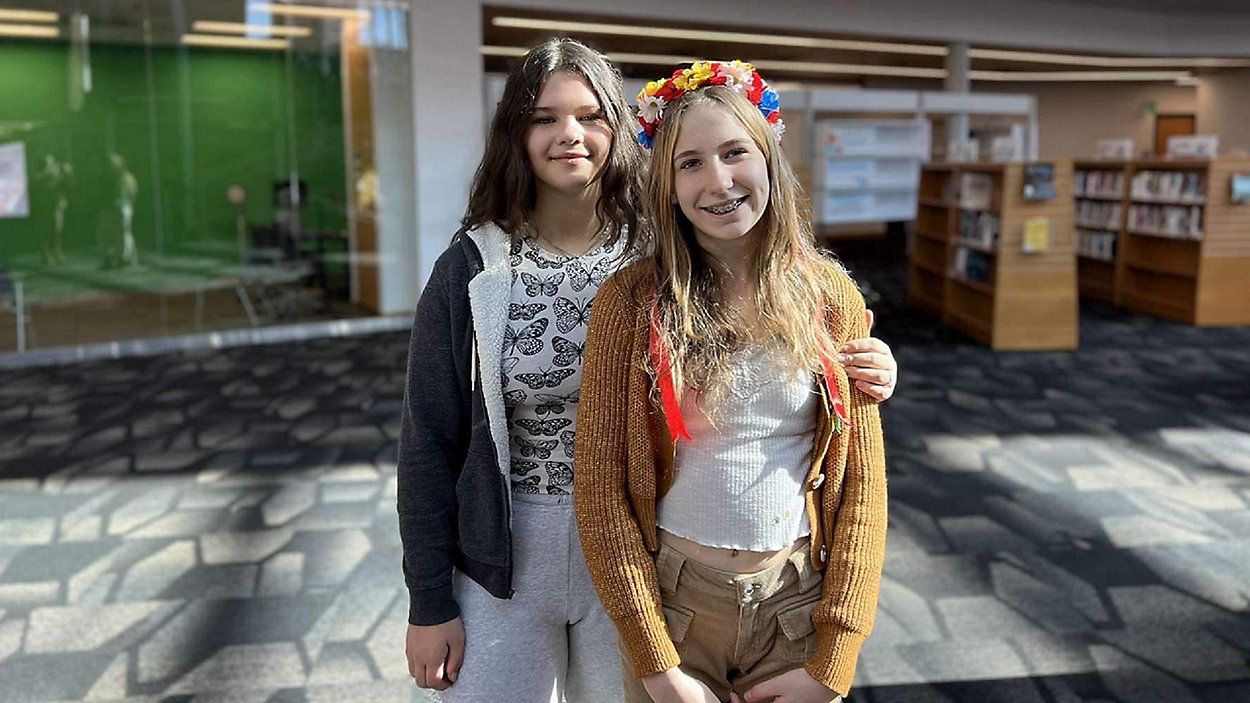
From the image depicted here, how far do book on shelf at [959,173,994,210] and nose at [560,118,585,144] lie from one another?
7577 millimetres

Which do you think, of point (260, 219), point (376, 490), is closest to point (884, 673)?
point (376, 490)

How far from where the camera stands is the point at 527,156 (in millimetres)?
1494

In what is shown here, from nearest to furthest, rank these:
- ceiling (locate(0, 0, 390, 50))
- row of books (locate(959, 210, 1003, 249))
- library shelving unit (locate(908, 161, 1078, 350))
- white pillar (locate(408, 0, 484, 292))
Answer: library shelving unit (locate(908, 161, 1078, 350))
row of books (locate(959, 210, 1003, 249))
ceiling (locate(0, 0, 390, 50))
white pillar (locate(408, 0, 484, 292))

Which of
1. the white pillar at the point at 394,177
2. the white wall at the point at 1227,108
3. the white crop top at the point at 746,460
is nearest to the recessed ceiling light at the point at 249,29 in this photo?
the white pillar at the point at 394,177

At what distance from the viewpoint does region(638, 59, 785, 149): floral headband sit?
1.36 metres

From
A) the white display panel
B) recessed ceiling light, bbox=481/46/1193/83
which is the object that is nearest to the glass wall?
the white display panel

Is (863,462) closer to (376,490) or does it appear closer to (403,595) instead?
(403,595)

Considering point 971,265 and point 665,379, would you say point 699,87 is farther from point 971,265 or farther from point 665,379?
point 971,265

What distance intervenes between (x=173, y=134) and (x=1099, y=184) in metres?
9.40

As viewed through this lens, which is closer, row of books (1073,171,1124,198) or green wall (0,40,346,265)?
green wall (0,40,346,265)

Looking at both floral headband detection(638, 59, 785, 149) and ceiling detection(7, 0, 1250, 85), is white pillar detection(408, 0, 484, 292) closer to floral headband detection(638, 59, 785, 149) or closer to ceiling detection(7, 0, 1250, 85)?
ceiling detection(7, 0, 1250, 85)

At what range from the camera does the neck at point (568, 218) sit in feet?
5.04

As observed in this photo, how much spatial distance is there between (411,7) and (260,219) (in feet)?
8.10

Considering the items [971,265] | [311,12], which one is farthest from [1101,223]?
[311,12]
